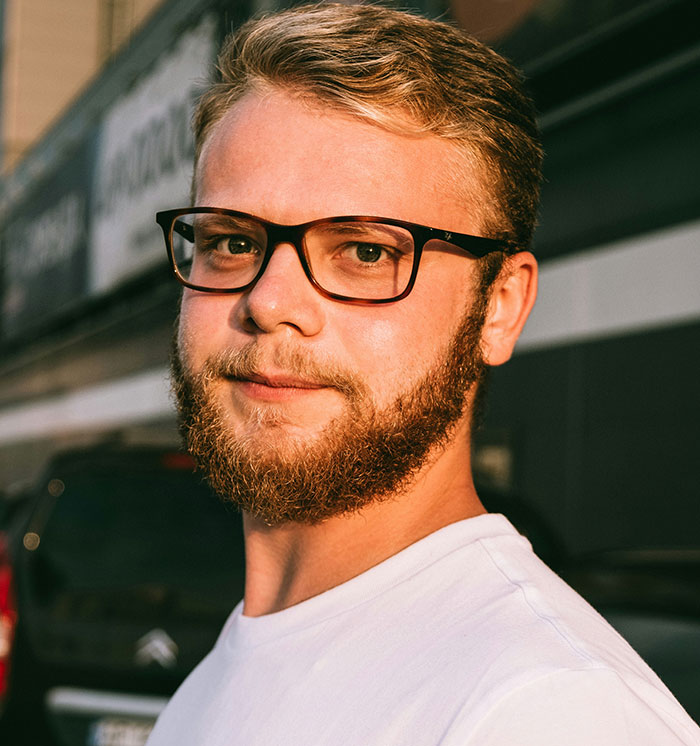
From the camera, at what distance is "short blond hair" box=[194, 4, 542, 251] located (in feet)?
4.81

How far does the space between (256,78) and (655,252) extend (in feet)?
17.4

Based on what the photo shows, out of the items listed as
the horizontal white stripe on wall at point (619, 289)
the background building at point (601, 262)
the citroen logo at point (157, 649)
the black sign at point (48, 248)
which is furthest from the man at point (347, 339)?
the black sign at point (48, 248)

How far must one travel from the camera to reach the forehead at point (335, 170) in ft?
4.73

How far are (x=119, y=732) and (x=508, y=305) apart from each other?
9.42 feet

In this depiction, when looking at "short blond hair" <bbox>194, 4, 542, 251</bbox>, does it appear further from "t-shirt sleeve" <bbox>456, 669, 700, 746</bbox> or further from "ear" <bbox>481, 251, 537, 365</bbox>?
"t-shirt sleeve" <bbox>456, 669, 700, 746</bbox>

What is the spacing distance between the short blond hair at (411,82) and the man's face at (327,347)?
0.12 ft

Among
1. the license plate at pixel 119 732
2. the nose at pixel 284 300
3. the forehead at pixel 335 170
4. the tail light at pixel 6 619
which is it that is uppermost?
the forehead at pixel 335 170

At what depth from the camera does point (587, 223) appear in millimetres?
7172

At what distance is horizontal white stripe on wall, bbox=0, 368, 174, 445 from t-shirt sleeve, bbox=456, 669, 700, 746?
9.56 metres

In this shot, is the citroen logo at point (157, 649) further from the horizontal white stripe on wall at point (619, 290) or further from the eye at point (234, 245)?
the eye at point (234, 245)

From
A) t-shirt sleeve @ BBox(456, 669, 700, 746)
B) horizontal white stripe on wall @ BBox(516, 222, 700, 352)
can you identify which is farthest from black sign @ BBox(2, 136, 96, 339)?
t-shirt sleeve @ BBox(456, 669, 700, 746)

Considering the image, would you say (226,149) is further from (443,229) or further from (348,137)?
(443,229)

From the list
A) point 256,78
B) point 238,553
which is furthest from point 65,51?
point 256,78

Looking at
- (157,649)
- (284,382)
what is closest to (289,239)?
(284,382)
